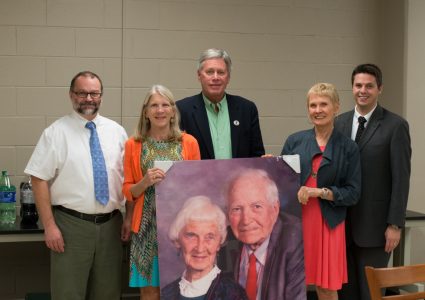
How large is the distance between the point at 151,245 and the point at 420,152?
8.64ft

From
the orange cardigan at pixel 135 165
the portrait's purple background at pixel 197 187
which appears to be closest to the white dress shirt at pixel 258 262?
the portrait's purple background at pixel 197 187

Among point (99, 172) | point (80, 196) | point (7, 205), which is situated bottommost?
point (7, 205)

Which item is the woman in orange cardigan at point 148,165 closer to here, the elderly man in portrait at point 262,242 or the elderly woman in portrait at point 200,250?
the elderly woman in portrait at point 200,250

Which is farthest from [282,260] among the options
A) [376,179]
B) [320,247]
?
[376,179]

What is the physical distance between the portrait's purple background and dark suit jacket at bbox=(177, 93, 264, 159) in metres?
0.37

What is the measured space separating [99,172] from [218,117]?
2.63 feet

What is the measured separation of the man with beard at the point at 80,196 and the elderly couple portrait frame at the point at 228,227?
49 centimetres

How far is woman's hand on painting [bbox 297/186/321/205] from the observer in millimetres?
3021

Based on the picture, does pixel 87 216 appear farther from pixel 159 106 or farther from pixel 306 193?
pixel 306 193

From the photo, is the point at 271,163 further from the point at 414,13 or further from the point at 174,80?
the point at 414,13

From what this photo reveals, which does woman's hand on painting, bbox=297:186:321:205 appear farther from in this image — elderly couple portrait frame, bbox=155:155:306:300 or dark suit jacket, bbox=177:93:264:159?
dark suit jacket, bbox=177:93:264:159

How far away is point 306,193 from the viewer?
3021mm

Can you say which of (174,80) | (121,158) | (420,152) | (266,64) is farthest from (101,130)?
(420,152)

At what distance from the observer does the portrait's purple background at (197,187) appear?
112 inches
